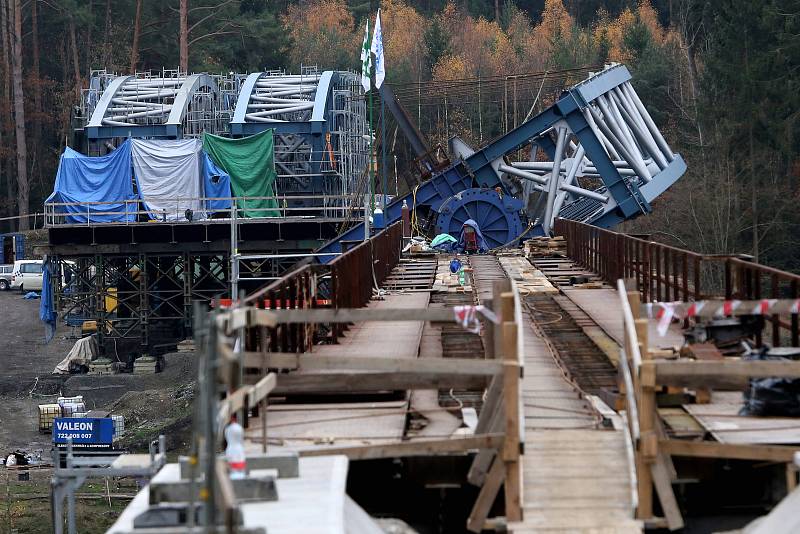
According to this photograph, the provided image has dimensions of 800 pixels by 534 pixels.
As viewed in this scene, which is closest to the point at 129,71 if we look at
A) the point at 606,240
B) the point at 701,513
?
the point at 606,240

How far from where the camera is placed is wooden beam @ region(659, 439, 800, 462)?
961cm

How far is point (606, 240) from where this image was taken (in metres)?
27.6

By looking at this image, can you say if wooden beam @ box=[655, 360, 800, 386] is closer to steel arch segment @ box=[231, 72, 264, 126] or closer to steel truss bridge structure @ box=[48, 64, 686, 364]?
steel truss bridge structure @ box=[48, 64, 686, 364]

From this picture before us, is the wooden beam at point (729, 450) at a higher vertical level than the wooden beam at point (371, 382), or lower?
lower

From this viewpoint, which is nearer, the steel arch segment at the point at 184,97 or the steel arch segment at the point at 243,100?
the steel arch segment at the point at 184,97

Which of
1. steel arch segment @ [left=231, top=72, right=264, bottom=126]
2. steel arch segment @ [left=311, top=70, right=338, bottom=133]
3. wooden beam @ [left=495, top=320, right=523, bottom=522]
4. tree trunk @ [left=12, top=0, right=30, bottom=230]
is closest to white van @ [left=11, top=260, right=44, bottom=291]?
tree trunk @ [left=12, top=0, right=30, bottom=230]

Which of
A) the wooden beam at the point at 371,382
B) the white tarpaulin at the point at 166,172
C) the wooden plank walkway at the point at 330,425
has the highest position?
the white tarpaulin at the point at 166,172

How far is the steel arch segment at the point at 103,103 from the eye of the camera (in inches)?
2167

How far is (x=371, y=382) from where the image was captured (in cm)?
1090

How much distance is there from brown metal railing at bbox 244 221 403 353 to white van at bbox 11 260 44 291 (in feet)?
137

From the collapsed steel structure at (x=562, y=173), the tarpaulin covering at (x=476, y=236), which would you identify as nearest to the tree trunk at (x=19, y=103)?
the collapsed steel structure at (x=562, y=173)

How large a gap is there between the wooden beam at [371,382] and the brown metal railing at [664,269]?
16.4 feet

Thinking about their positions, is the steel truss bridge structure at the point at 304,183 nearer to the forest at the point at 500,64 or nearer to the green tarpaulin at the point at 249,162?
the green tarpaulin at the point at 249,162

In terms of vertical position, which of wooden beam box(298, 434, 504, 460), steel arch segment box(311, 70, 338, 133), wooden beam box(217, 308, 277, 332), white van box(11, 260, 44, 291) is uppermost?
steel arch segment box(311, 70, 338, 133)
